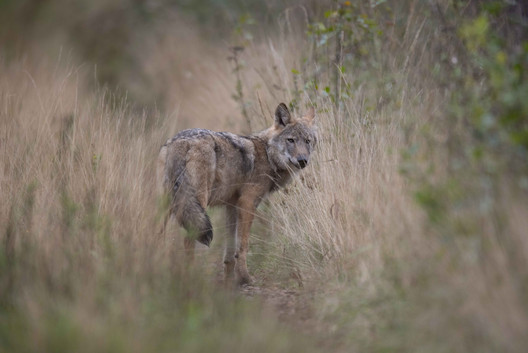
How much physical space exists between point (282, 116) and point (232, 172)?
3.06 ft

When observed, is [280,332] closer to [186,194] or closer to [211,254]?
[186,194]

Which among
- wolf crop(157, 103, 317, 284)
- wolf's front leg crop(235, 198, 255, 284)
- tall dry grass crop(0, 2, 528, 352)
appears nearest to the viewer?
tall dry grass crop(0, 2, 528, 352)

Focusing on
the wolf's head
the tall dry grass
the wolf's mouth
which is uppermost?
the wolf's head

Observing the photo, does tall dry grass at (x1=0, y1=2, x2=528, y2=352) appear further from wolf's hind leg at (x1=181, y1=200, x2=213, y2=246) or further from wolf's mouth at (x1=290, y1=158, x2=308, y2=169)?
wolf's hind leg at (x1=181, y1=200, x2=213, y2=246)

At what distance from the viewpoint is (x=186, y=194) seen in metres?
5.61

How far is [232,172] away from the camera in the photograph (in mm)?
6488

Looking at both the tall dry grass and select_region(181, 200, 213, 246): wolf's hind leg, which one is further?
select_region(181, 200, 213, 246): wolf's hind leg

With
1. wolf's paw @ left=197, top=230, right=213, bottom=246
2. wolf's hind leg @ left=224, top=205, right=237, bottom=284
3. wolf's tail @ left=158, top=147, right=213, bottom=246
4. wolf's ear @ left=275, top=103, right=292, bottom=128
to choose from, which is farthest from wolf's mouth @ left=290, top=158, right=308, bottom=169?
wolf's paw @ left=197, top=230, right=213, bottom=246

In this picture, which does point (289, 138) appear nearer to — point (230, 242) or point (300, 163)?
point (300, 163)

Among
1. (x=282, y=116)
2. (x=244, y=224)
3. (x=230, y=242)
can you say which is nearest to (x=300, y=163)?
(x=282, y=116)

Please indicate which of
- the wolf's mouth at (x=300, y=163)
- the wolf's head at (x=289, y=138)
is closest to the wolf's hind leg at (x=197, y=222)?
the wolf's mouth at (x=300, y=163)

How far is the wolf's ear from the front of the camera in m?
6.85

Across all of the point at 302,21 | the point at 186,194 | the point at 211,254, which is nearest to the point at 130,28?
the point at 302,21

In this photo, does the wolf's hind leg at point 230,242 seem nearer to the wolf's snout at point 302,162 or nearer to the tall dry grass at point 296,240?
the tall dry grass at point 296,240
